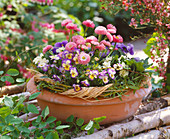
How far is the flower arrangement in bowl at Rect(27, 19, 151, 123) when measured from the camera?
1.03 meters

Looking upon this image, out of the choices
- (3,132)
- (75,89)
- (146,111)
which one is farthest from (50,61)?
(146,111)

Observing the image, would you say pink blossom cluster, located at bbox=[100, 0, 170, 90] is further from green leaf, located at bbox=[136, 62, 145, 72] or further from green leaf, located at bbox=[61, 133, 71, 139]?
green leaf, located at bbox=[61, 133, 71, 139]

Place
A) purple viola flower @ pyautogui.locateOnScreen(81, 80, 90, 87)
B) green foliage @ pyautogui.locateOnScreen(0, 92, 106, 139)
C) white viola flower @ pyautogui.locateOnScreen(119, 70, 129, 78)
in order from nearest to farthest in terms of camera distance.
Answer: green foliage @ pyautogui.locateOnScreen(0, 92, 106, 139) → purple viola flower @ pyautogui.locateOnScreen(81, 80, 90, 87) → white viola flower @ pyautogui.locateOnScreen(119, 70, 129, 78)

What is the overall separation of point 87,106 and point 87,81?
0.35ft

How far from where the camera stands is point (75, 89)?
1.00m

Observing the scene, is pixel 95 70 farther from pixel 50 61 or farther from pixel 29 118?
pixel 29 118

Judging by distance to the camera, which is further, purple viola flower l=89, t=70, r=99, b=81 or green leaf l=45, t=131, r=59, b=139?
purple viola flower l=89, t=70, r=99, b=81

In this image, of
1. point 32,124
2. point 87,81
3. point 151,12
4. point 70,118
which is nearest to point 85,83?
point 87,81

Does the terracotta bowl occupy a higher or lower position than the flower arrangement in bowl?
lower

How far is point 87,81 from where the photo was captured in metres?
1.04

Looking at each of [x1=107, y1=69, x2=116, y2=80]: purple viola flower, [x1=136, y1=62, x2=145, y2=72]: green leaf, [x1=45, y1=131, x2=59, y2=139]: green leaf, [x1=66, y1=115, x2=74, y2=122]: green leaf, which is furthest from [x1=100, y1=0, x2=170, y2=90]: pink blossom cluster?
[x1=45, y1=131, x2=59, y2=139]: green leaf

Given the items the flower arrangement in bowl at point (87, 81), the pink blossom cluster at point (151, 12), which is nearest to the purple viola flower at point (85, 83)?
the flower arrangement in bowl at point (87, 81)

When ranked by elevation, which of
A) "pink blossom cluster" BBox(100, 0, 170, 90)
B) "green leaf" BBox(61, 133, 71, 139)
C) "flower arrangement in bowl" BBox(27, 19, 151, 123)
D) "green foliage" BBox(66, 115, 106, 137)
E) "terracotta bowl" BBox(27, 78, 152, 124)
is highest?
"pink blossom cluster" BBox(100, 0, 170, 90)

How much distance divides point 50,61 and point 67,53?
13 centimetres
